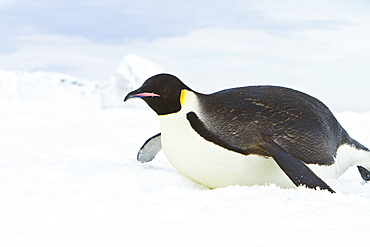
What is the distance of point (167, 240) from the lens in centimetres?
160

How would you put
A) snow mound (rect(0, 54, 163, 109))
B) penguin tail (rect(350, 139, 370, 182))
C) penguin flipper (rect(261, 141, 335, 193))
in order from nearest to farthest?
1. penguin flipper (rect(261, 141, 335, 193))
2. penguin tail (rect(350, 139, 370, 182))
3. snow mound (rect(0, 54, 163, 109))

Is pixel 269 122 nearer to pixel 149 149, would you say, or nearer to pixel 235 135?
pixel 235 135

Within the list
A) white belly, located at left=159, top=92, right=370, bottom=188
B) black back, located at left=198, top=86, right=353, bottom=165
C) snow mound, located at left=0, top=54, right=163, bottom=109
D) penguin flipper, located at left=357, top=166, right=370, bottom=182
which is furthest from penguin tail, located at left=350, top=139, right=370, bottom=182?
snow mound, located at left=0, top=54, right=163, bottom=109

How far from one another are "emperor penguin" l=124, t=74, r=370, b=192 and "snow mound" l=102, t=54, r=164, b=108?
2359cm

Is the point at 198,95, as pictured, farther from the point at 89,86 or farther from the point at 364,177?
the point at 89,86

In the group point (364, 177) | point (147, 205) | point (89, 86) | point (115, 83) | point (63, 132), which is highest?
point (147, 205)

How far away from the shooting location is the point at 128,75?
26375 millimetres

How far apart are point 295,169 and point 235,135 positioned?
1.22ft

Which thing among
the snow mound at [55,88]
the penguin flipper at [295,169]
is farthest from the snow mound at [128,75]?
the snow mound at [55,88]

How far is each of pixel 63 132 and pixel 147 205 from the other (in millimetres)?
4432

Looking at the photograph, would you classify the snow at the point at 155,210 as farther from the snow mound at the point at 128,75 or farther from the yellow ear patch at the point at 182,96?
the snow mound at the point at 128,75

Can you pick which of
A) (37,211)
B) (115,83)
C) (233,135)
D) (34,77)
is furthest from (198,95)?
(34,77)

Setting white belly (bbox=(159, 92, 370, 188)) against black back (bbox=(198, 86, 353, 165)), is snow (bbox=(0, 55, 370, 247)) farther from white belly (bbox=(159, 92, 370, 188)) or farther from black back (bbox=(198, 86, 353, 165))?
black back (bbox=(198, 86, 353, 165))

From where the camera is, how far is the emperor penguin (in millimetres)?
2484
